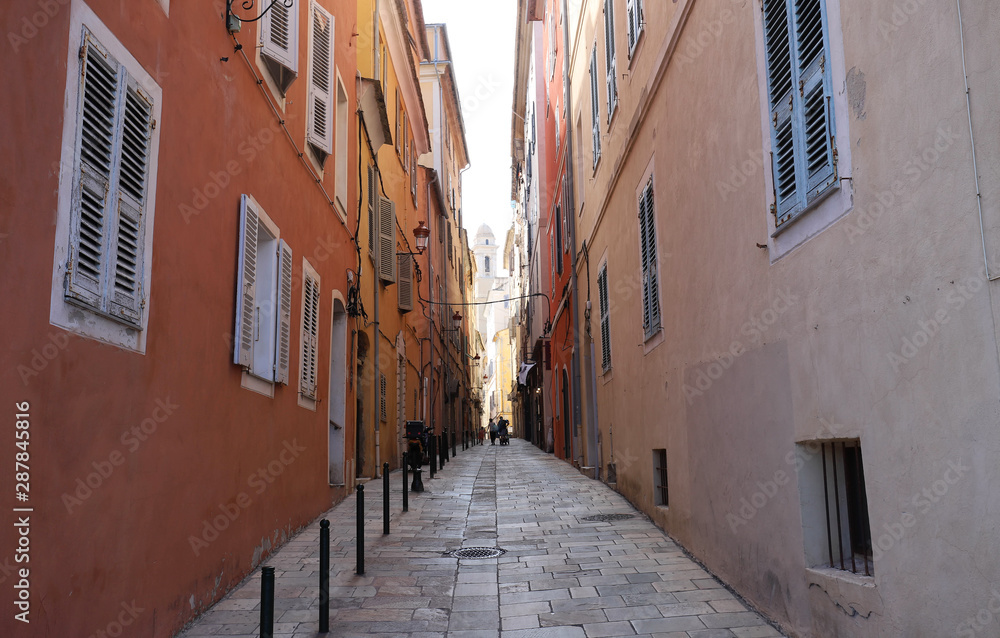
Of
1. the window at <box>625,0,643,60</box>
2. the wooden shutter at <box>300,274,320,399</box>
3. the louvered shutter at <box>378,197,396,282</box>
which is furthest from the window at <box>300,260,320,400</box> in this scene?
the louvered shutter at <box>378,197,396,282</box>

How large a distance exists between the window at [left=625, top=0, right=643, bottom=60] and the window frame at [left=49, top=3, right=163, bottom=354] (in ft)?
19.7

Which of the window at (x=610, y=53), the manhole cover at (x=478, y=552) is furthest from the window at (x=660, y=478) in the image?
the window at (x=610, y=53)

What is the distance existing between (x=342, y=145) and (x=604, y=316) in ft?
16.6

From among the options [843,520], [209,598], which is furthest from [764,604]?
[209,598]

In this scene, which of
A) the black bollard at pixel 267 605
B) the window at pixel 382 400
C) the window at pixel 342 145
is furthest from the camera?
the window at pixel 382 400

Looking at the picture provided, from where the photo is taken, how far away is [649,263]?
Result: 8.86m

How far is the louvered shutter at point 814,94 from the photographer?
13.3ft

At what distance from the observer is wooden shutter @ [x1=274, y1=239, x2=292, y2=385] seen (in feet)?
24.8

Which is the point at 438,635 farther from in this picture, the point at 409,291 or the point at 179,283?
the point at 409,291

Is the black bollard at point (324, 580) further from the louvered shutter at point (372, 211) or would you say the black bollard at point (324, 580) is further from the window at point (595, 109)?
the louvered shutter at point (372, 211)

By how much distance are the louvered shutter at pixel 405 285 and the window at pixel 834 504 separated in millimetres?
14117

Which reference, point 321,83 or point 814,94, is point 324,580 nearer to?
point 814,94

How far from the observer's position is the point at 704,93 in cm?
623

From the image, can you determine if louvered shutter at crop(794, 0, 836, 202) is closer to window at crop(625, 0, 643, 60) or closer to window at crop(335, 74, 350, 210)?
window at crop(625, 0, 643, 60)
